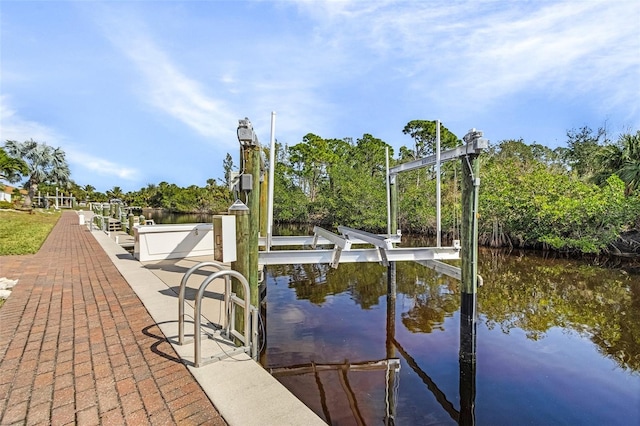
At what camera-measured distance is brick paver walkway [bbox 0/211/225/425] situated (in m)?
2.32

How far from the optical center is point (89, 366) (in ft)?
9.73

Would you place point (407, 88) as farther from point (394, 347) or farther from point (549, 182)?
point (549, 182)

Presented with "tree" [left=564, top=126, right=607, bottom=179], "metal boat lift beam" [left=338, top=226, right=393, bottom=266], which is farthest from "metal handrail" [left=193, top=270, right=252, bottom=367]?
"tree" [left=564, top=126, right=607, bottom=179]

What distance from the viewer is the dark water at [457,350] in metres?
4.32

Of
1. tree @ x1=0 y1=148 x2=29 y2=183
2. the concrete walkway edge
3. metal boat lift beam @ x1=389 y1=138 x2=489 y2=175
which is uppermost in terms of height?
tree @ x1=0 y1=148 x2=29 y2=183

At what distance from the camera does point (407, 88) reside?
397 inches

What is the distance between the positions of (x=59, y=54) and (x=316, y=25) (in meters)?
6.07

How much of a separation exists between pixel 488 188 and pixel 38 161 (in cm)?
5349

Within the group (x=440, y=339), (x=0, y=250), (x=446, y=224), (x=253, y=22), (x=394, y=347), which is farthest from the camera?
(x=446, y=224)

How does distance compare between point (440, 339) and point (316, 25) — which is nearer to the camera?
point (440, 339)

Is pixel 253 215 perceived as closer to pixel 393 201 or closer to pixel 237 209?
pixel 237 209

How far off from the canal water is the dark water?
20mm

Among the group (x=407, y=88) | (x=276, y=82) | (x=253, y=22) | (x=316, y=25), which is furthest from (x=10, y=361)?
(x=407, y=88)

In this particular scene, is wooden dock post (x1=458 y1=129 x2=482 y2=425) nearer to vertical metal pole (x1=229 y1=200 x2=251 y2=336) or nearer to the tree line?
the tree line
